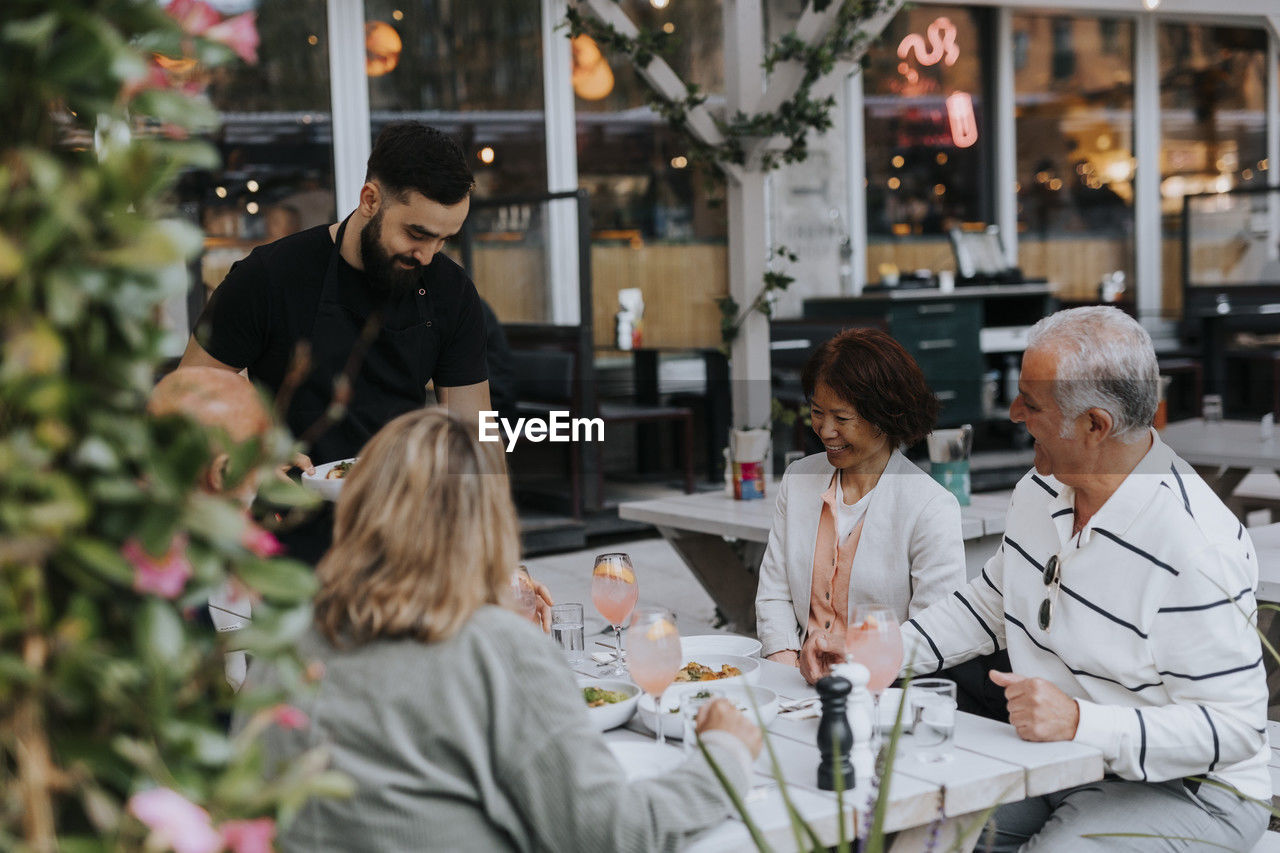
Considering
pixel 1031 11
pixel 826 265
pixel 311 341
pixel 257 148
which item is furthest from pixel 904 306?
pixel 311 341

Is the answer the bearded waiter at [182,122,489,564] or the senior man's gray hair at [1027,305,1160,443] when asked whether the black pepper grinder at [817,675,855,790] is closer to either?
the senior man's gray hair at [1027,305,1160,443]

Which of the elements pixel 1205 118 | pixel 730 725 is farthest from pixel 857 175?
pixel 730 725

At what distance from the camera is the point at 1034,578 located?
2.18m

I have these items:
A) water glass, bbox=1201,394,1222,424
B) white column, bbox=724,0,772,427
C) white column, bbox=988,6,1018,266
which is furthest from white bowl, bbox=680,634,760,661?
white column, bbox=988,6,1018,266

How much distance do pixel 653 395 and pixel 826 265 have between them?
5.64 ft

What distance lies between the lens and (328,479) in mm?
2355

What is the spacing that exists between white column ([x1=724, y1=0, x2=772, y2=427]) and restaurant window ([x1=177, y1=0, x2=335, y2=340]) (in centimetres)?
261

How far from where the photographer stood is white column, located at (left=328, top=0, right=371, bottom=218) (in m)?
7.25

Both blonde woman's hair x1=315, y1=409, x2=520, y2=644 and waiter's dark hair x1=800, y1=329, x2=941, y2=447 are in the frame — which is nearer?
blonde woman's hair x1=315, y1=409, x2=520, y2=644

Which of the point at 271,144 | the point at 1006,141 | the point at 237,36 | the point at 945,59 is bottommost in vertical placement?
the point at 237,36

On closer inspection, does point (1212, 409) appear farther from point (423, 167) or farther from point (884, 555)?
point (423, 167)

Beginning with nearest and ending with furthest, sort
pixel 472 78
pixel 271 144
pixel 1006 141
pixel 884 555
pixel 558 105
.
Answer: pixel 884 555 < pixel 271 144 < pixel 472 78 < pixel 558 105 < pixel 1006 141

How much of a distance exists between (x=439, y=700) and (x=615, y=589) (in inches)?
39.0

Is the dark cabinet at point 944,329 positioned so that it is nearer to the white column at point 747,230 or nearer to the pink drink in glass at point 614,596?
the white column at point 747,230
